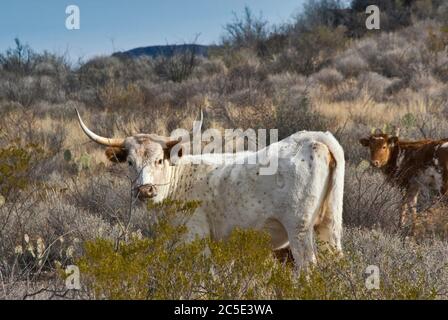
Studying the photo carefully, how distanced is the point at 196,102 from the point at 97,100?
3289mm

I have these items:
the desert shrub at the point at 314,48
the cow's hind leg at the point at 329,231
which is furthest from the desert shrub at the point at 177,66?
the cow's hind leg at the point at 329,231

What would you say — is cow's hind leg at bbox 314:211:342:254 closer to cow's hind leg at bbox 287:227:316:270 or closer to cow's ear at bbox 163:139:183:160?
cow's hind leg at bbox 287:227:316:270

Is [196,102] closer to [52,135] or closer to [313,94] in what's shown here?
[313,94]

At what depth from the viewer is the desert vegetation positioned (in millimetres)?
3768

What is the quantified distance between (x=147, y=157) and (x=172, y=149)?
0.26m

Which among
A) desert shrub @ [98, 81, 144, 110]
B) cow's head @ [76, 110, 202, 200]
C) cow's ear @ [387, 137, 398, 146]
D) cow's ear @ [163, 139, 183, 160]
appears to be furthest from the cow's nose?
desert shrub @ [98, 81, 144, 110]

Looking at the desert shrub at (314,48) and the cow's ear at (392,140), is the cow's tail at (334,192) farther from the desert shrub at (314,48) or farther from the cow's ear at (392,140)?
the desert shrub at (314,48)

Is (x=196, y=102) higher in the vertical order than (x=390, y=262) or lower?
higher

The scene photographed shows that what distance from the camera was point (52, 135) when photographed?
507 inches

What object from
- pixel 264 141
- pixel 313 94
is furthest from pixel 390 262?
pixel 313 94

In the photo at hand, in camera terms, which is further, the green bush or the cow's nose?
the cow's nose

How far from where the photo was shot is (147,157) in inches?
199

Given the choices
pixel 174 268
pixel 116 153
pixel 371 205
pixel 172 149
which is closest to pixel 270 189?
pixel 172 149

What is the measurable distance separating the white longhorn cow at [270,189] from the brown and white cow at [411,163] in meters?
2.90
